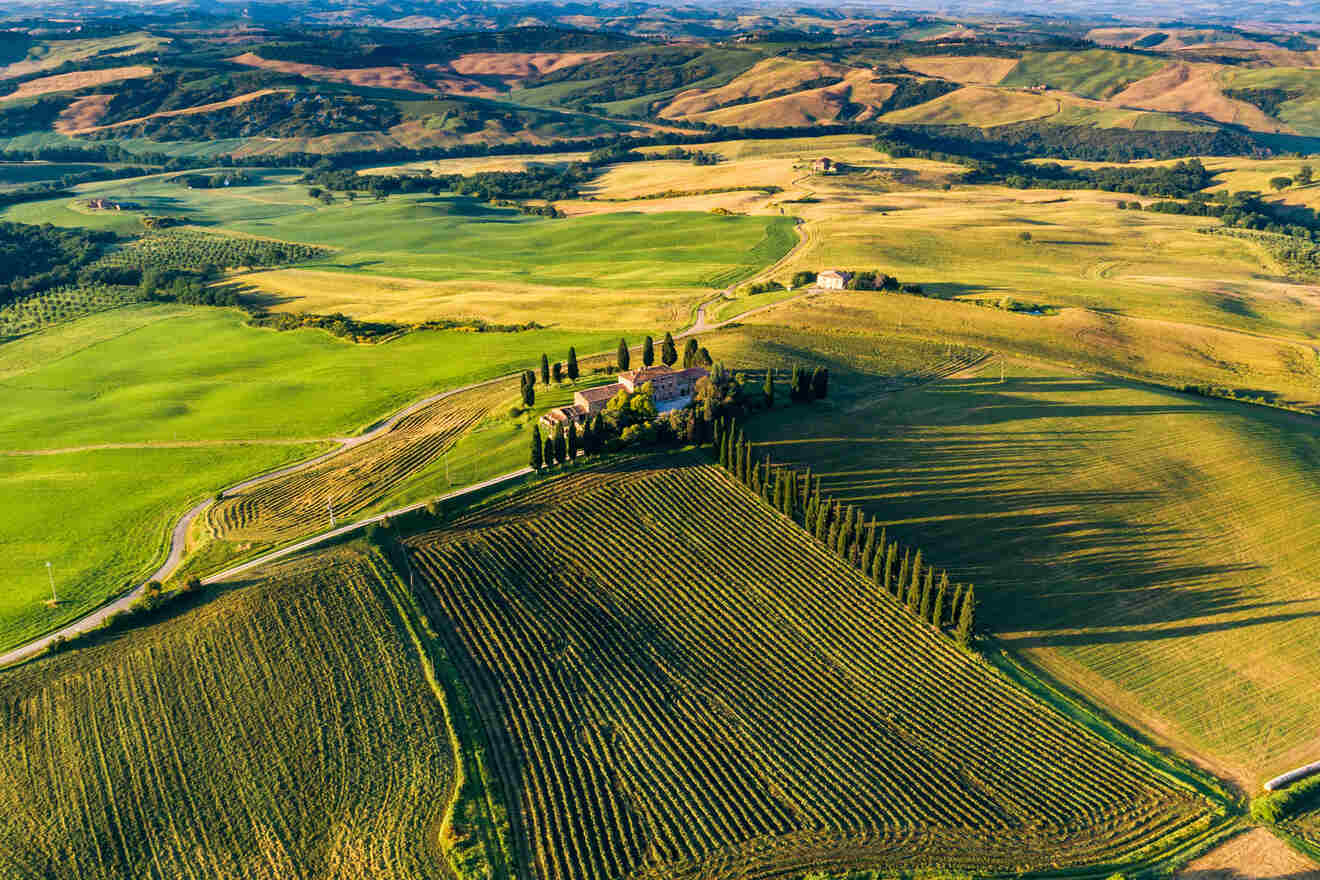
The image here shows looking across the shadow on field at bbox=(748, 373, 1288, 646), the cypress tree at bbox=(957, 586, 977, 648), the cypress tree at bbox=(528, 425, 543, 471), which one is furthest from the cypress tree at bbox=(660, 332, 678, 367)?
the cypress tree at bbox=(957, 586, 977, 648)

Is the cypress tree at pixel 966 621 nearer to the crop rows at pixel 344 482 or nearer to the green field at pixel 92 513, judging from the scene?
the crop rows at pixel 344 482

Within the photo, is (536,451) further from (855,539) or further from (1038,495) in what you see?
(1038,495)

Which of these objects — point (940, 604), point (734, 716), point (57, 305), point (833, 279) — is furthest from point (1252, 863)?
point (57, 305)

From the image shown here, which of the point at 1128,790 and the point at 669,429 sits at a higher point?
the point at 669,429

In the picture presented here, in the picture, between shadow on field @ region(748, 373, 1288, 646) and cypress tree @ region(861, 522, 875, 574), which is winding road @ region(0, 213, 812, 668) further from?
shadow on field @ region(748, 373, 1288, 646)

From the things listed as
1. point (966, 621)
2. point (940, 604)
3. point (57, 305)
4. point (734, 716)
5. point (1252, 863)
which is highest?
point (940, 604)

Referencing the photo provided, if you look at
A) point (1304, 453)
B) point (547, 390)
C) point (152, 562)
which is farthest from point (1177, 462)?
point (152, 562)

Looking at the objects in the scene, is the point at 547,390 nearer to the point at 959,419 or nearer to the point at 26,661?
the point at 959,419
